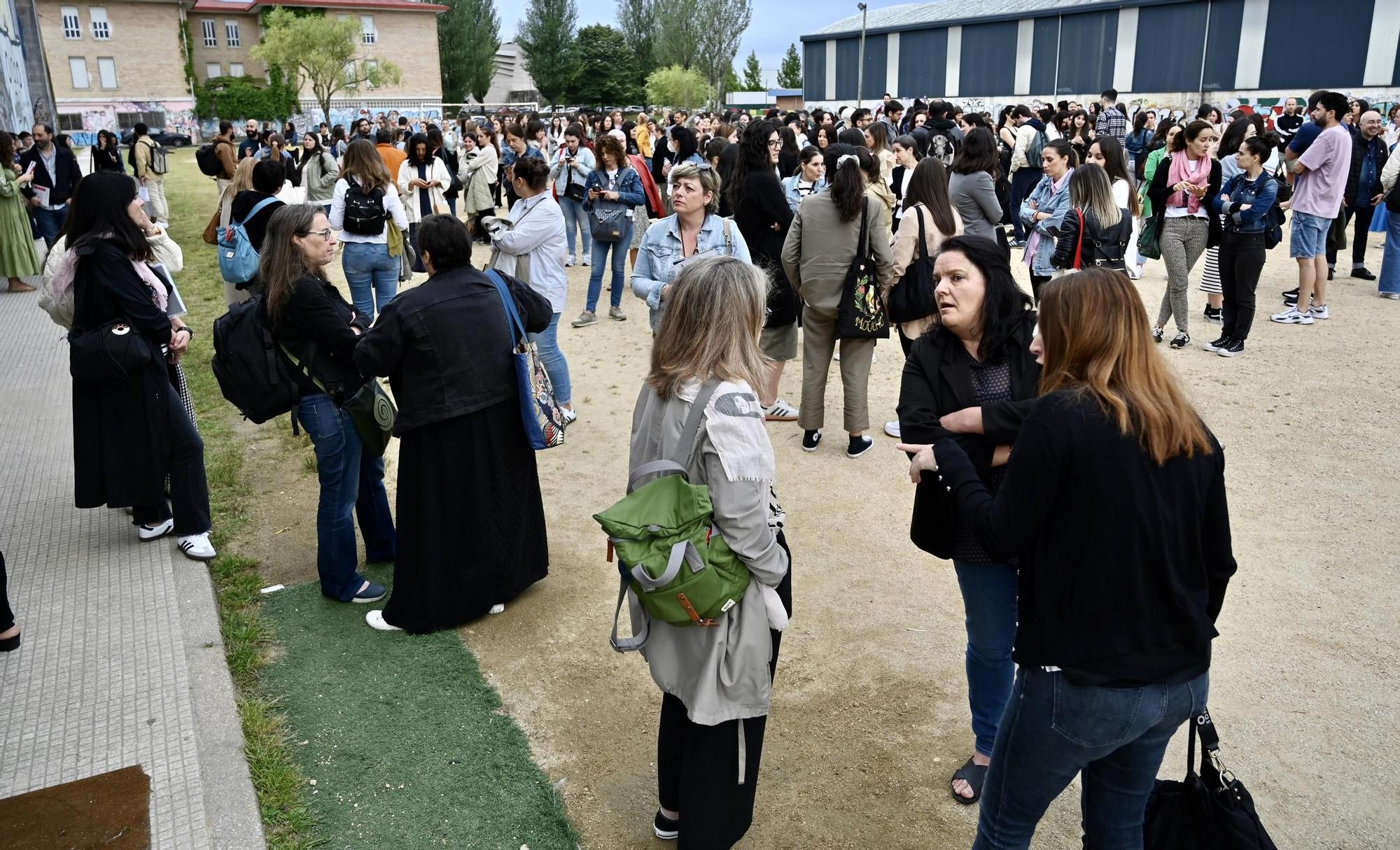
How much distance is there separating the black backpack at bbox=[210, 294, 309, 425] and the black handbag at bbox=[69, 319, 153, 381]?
21.3 inches

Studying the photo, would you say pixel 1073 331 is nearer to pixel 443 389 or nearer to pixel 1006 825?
pixel 1006 825

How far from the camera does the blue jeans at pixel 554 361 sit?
7.26 metres

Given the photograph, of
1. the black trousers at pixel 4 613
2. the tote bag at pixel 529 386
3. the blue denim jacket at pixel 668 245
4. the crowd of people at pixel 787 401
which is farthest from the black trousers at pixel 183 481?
the blue denim jacket at pixel 668 245

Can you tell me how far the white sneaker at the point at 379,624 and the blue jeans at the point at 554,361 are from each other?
9.27 ft

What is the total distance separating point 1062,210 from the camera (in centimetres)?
785

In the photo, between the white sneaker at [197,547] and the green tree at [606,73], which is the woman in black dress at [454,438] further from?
the green tree at [606,73]

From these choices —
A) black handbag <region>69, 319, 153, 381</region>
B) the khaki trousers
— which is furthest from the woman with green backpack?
the khaki trousers

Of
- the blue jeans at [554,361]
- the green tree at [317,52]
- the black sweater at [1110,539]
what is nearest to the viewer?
the black sweater at [1110,539]

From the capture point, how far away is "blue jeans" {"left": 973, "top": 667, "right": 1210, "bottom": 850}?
7.39 ft

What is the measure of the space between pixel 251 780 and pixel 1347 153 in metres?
10.1

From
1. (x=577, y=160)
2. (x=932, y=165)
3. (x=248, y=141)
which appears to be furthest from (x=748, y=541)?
(x=248, y=141)

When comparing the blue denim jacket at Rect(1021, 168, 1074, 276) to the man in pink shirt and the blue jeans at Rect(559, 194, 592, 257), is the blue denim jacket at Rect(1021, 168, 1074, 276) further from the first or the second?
the blue jeans at Rect(559, 194, 592, 257)

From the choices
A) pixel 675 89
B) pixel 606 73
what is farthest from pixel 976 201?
pixel 606 73

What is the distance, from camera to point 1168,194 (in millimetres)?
8844
